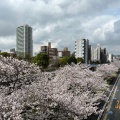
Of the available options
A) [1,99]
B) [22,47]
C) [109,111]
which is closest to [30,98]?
[1,99]

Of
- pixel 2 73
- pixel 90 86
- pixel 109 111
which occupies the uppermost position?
pixel 2 73

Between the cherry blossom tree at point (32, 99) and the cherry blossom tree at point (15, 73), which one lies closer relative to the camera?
the cherry blossom tree at point (32, 99)

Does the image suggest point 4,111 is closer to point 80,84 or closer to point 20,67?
point 20,67

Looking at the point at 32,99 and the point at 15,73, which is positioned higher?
the point at 15,73

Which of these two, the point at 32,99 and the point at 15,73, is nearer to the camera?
the point at 32,99

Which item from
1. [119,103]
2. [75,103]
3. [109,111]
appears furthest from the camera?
[119,103]

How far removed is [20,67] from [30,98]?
19.3 ft

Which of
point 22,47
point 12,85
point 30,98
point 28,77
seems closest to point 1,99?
point 30,98

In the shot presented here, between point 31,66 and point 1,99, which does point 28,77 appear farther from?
point 1,99

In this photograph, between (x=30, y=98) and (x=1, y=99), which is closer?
(x=1, y=99)

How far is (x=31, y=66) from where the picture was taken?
79.9ft

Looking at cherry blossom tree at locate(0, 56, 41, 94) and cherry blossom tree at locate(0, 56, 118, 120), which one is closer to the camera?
cherry blossom tree at locate(0, 56, 118, 120)

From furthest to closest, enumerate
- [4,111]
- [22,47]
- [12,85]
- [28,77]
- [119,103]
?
[22,47] → [119,103] → [28,77] → [12,85] → [4,111]

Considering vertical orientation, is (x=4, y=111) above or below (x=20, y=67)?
below
